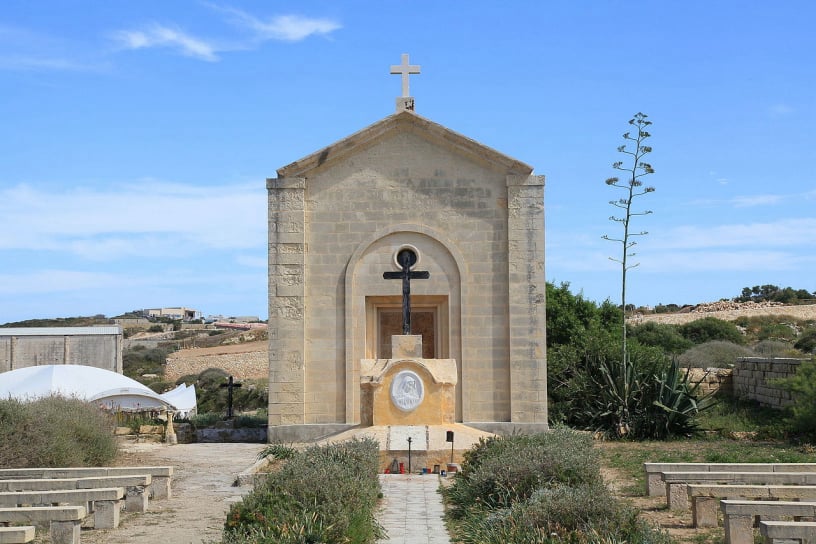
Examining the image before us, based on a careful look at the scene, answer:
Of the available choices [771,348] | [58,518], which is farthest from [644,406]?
[771,348]

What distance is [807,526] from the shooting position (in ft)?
24.4

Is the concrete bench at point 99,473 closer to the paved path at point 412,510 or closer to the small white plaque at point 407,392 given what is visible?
the paved path at point 412,510

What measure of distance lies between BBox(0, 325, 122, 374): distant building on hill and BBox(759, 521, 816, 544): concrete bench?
37.9 metres

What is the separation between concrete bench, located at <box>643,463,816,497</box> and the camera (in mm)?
11742

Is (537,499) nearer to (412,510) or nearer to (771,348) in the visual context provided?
(412,510)

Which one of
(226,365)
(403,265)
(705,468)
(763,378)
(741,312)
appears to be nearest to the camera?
(705,468)

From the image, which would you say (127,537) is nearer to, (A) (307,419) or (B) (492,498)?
(B) (492,498)

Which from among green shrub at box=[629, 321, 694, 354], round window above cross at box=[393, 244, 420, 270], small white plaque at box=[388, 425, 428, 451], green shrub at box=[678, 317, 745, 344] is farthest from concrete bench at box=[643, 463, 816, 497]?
green shrub at box=[678, 317, 745, 344]

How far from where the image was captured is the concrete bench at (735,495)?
9.83 metres

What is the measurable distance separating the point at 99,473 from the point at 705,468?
813cm

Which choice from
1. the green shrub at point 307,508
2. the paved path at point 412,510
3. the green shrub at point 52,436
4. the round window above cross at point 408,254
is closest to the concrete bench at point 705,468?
the paved path at point 412,510

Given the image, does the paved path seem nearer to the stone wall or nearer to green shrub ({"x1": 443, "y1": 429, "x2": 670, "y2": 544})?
green shrub ({"x1": 443, "y1": 429, "x2": 670, "y2": 544})

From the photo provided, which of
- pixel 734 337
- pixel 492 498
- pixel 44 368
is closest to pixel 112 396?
pixel 44 368

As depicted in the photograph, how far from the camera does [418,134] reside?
20312 mm
